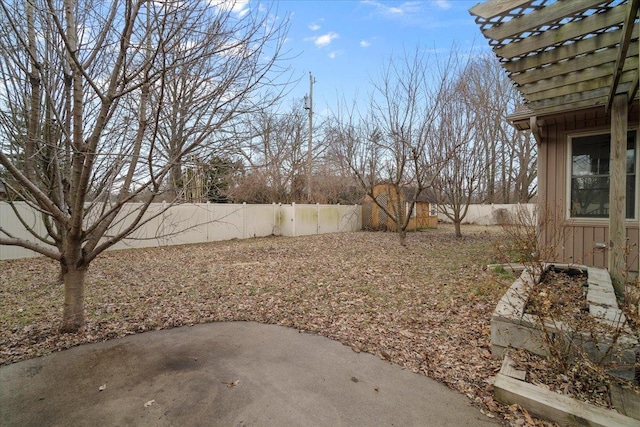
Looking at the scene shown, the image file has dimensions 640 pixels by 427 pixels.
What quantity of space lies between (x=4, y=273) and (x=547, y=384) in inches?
338

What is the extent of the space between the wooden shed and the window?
8614 mm

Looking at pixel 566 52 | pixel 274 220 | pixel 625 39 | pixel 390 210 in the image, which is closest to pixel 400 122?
pixel 566 52

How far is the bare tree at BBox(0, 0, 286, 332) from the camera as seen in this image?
9.30 feet

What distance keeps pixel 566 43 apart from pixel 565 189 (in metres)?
2.99

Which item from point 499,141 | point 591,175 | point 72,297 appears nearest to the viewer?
point 72,297

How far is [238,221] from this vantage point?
12148 mm

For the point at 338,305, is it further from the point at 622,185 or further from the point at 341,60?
the point at 341,60

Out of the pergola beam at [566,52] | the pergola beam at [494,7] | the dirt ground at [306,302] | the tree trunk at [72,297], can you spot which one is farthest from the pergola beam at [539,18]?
the tree trunk at [72,297]

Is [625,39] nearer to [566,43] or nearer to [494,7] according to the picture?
[566,43]

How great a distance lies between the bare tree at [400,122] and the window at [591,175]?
362 cm

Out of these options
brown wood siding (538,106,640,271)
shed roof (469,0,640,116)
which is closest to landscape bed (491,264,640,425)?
shed roof (469,0,640,116)

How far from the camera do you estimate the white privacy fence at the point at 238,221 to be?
9797 mm

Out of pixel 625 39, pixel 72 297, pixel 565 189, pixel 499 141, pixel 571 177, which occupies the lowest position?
pixel 72 297

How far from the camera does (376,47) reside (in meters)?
8.19
